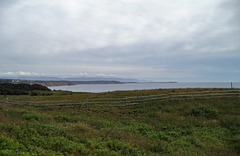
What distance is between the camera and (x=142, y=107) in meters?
17.9

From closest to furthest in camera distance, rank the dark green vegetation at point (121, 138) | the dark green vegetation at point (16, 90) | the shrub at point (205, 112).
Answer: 1. the dark green vegetation at point (121, 138)
2. the shrub at point (205, 112)
3. the dark green vegetation at point (16, 90)

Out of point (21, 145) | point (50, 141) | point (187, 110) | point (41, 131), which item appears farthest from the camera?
point (187, 110)

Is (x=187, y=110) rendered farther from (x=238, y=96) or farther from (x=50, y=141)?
(x=50, y=141)

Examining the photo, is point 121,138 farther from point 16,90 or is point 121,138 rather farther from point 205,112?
point 16,90

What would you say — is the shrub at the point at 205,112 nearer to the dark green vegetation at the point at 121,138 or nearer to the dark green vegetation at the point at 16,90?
the dark green vegetation at the point at 121,138

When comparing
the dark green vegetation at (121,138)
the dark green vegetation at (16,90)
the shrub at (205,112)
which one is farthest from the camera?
the dark green vegetation at (16,90)

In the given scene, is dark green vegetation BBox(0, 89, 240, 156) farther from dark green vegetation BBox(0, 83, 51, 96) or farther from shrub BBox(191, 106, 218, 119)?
dark green vegetation BBox(0, 83, 51, 96)

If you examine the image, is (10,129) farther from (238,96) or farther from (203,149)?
(238,96)

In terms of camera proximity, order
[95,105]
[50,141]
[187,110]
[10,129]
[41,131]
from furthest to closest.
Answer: [95,105], [187,110], [41,131], [10,129], [50,141]

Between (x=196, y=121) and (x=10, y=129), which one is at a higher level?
(x=10, y=129)

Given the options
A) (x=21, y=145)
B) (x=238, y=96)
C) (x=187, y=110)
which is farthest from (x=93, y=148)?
(x=238, y=96)

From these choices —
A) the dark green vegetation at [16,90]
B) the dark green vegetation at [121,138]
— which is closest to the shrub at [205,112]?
the dark green vegetation at [121,138]

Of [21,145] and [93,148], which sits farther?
[93,148]

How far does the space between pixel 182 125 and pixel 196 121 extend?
1.58 m
